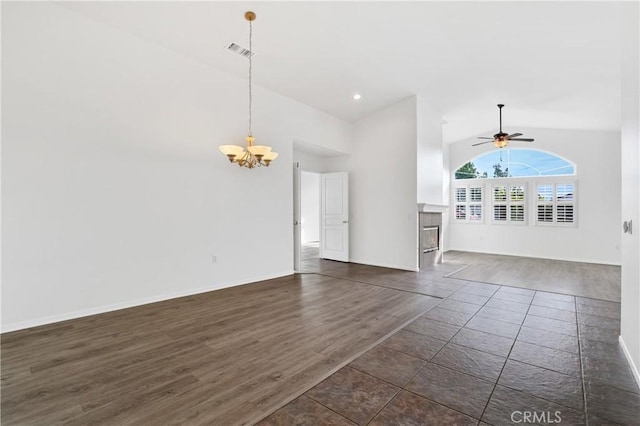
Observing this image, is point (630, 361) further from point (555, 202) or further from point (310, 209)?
point (310, 209)

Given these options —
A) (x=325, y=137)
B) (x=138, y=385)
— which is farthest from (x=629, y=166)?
(x=325, y=137)

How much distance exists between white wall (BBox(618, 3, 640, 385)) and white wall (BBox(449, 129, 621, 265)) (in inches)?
251

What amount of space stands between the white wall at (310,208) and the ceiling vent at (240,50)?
26.6 feet

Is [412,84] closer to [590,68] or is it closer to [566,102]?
[590,68]

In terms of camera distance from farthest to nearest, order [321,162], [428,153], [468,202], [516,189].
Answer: [468,202] → [516,189] → [321,162] → [428,153]

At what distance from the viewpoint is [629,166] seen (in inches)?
95.3

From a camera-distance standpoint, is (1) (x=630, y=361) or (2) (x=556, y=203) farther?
(2) (x=556, y=203)

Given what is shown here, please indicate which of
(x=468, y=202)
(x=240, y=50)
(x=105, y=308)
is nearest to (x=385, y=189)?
(x=240, y=50)

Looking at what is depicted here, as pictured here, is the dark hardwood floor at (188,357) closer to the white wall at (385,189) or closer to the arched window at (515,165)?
the white wall at (385,189)

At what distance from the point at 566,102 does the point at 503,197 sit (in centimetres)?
364

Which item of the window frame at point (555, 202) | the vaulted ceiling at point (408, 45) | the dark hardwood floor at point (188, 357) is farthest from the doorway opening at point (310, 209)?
the dark hardwood floor at point (188, 357)

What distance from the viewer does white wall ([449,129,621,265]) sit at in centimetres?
719

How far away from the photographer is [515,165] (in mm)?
8656

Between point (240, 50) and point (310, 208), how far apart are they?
29.0 ft
